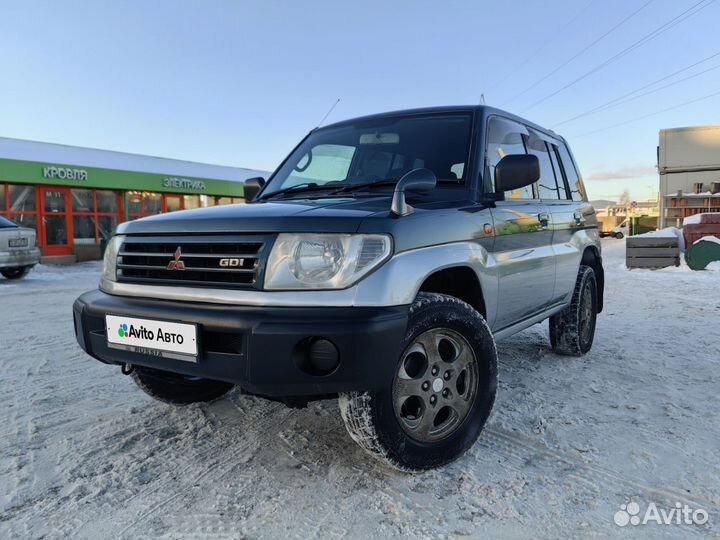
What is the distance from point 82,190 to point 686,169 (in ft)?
74.1

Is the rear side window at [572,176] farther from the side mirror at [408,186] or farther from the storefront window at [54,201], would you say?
the storefront window at [54,201]

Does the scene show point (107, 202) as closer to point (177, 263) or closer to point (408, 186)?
point (177, 263)

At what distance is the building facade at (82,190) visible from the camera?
16.6 m

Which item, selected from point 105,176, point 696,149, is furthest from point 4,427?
point 696,149

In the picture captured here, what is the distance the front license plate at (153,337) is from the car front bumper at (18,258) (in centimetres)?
987

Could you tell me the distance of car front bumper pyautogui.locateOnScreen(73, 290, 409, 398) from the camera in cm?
195

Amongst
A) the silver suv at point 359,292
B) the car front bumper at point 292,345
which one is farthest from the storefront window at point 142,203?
the car front bumper at point 292,345

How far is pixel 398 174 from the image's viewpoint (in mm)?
3068

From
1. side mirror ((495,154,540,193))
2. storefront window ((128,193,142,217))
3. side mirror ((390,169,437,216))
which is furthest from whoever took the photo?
storefront window ((128,193,142,217))

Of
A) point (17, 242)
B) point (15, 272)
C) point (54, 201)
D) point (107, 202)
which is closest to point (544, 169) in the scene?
point (17, 242)

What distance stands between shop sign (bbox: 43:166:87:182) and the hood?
55.5 feet

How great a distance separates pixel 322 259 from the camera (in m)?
2.10

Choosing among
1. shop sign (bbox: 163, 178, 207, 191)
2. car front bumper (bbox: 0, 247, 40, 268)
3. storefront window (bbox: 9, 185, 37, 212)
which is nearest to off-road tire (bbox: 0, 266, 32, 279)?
car front bumper (bbox: 0, 247, 40, 268)

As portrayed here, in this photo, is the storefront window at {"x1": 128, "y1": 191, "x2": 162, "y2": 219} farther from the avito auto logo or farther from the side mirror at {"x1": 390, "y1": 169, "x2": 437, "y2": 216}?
the side mirror at {"x1": 390, "y1": 169, "x2": 437, "y2": 216}
